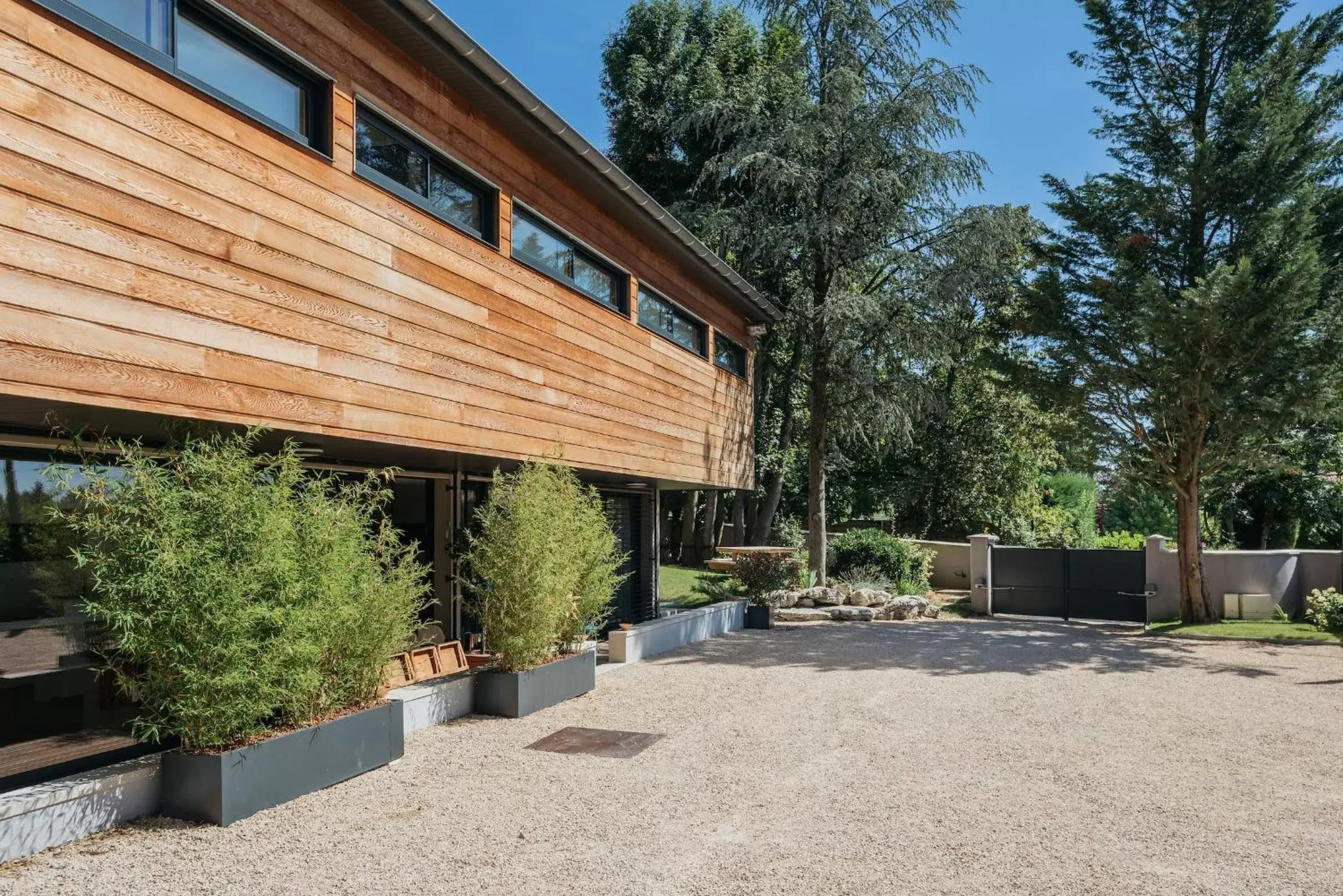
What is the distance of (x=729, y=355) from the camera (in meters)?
15.2

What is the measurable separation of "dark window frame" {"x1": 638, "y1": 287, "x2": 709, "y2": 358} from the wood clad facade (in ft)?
5.91

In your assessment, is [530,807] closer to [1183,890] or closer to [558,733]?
[558,733]

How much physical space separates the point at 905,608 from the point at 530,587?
10.8 meters

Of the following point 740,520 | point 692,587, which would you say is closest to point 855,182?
point 692,587

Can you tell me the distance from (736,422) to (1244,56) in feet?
→ 35.7

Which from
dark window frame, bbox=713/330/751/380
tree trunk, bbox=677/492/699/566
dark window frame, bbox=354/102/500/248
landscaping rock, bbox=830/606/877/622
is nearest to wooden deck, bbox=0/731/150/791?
dark window frame, bbox=354/102/500/248

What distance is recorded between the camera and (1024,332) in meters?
16.2

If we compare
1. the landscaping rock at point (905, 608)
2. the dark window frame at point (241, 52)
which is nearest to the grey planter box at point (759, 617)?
the landscaping rock at point (905, 608)

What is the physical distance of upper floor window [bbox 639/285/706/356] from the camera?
38.9 feet

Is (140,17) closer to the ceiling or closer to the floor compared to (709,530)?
closer to the ceiling

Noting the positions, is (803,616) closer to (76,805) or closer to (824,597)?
(824,597)

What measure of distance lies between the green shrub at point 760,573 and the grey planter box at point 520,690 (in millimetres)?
7233

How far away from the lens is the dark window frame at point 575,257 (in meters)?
8.73

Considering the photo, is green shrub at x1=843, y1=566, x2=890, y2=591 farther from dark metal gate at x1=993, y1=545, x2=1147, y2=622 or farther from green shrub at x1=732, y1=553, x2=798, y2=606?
green shrub at x1=732, y1=553, x2=798, y2=606
